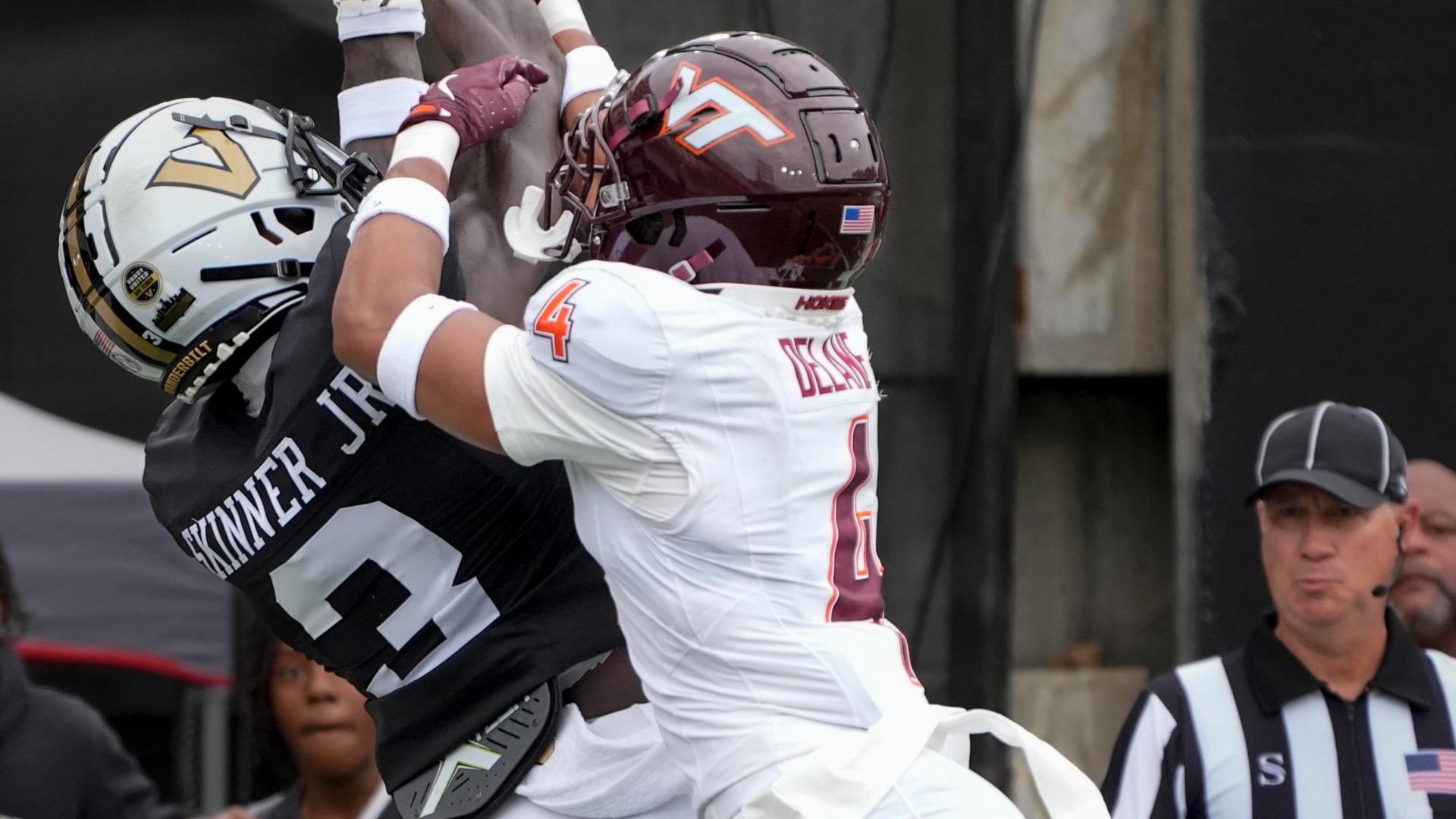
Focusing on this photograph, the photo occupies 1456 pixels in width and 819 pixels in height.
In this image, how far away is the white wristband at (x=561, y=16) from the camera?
3.40m

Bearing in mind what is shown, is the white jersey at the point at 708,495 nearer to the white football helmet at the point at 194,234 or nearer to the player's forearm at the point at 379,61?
the white football helmet at the point at 194,234

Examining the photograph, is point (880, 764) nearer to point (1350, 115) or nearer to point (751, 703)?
point (751, 703)

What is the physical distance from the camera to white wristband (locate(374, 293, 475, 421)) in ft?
8.08

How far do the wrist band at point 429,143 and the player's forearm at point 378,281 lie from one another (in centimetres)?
13

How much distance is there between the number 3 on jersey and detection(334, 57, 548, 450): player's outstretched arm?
10 centimetres

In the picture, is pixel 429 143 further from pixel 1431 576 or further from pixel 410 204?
pixel 1431 576

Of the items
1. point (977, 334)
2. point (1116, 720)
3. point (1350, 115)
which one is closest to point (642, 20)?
point (977, 334)

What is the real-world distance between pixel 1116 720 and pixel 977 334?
1328 millimetres

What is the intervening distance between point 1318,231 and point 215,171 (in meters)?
3.58

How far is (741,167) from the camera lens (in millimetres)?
2482

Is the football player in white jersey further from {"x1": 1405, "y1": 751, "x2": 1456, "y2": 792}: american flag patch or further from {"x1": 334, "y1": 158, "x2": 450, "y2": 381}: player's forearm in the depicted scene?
{"x1": 1405, "y1": 751, "x2": 1456, "y2": 792}: american flag patch

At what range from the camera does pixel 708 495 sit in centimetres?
239

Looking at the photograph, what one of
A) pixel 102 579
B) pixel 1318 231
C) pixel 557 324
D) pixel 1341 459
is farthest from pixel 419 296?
pixel 1318 231

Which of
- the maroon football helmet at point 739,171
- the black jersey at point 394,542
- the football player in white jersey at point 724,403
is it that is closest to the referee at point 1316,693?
the football player in white jersey at point 724,403
